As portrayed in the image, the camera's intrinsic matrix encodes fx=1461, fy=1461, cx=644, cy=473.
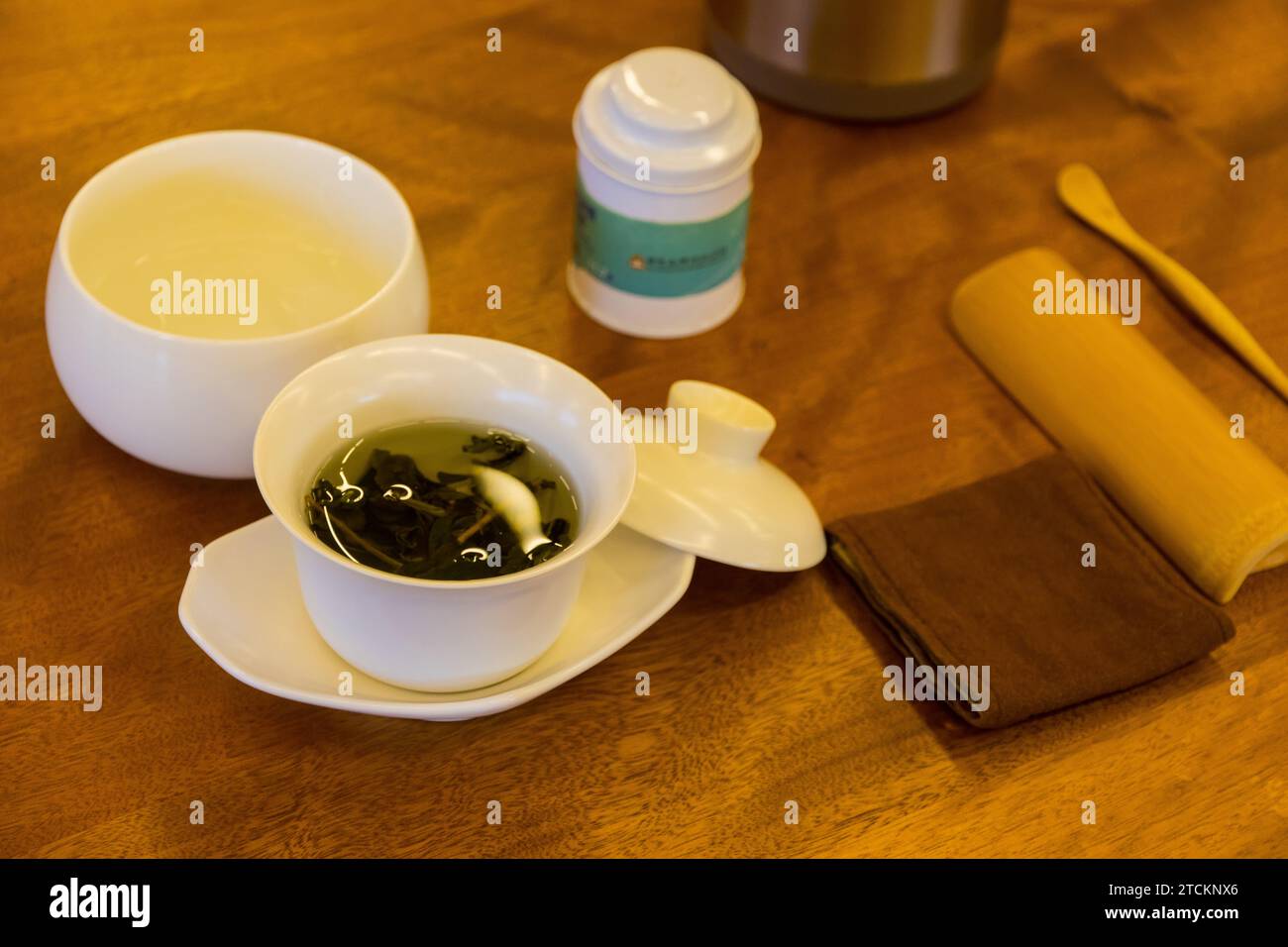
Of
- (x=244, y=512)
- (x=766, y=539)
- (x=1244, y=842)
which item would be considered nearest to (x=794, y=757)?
(x=766, y=539)

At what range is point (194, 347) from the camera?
816mm

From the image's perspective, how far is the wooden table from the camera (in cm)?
79

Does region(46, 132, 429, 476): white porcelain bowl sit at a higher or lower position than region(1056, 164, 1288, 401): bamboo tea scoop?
higher

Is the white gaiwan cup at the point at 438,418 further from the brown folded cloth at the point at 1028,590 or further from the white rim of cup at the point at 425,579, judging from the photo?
the brown folded cloth at the point at 1028,590

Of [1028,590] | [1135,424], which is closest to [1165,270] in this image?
[1135,424]

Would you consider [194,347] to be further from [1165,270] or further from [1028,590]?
[1165,270]

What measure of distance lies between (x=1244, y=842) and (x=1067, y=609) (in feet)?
0.55

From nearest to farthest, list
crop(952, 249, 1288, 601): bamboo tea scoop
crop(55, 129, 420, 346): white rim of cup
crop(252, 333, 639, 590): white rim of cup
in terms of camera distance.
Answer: crop(252, 333, 639, 590): white rim of cup
crop(55, 129, 420, 346): white rim of cup
crop(952, 249, 1288, 601): bamboo tea scoop

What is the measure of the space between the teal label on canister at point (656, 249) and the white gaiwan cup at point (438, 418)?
0.21 m

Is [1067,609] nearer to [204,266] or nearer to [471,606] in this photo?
[471,606]

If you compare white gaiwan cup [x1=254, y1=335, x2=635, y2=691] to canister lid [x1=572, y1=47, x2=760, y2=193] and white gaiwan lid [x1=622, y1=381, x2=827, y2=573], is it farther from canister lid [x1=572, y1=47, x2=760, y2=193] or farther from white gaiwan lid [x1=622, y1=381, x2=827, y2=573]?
canister lid [x1=572, y1=47, x2=760, y2=193]

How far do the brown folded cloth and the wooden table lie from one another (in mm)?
22

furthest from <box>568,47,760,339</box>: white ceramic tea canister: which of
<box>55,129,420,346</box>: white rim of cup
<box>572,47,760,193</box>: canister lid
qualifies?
<box>55,129,420,346</box>: white rim of cup

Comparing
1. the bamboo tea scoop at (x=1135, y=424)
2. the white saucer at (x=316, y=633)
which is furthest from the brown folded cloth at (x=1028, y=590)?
the white saucer at (x=316, y=633)
